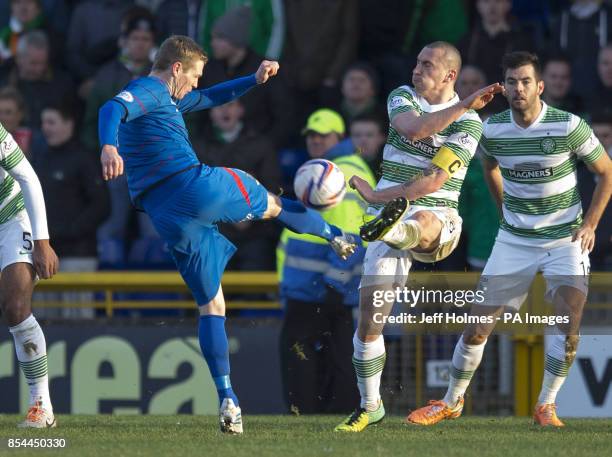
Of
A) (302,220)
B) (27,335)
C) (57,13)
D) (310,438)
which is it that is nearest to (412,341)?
(302,220)

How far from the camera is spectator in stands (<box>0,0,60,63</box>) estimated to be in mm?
14727

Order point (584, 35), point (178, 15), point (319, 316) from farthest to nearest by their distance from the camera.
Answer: point (178, 15)
point (584, 35)
point (319, 316)

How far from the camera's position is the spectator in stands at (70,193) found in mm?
13258

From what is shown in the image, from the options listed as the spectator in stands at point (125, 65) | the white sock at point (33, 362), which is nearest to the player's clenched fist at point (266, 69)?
the white sock at point (33, 362)

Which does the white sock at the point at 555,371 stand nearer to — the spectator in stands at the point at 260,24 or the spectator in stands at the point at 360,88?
the spectator in stands at the point at 360,88

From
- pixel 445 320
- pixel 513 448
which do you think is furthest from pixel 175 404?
pixel 513 448

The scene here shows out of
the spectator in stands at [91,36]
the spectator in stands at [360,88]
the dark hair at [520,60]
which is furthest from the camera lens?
the spectator in stands at [91,36]

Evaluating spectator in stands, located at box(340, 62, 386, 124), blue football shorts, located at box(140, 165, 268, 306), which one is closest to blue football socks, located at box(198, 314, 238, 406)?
blue football shorts, located at box(140, 165, 268, 306)

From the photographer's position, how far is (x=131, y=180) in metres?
9.32

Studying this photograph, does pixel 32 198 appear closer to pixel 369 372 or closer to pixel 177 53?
pixel 177 53

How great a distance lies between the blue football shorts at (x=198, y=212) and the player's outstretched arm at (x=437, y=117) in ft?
3.37

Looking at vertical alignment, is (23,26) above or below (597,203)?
above

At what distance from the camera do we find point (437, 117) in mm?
9484

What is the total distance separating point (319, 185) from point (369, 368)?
1203mm
